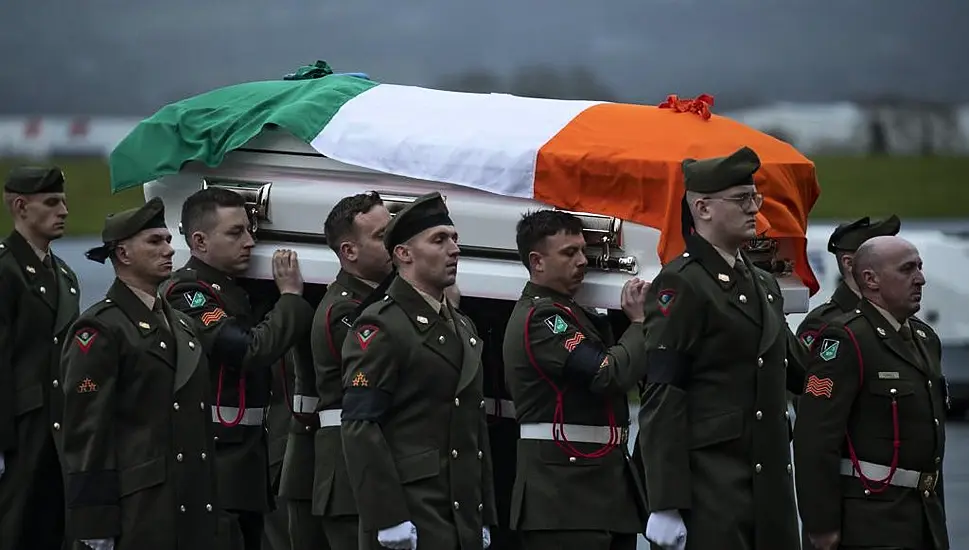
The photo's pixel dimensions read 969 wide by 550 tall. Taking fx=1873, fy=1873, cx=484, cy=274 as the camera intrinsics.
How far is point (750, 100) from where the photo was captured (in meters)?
25.2

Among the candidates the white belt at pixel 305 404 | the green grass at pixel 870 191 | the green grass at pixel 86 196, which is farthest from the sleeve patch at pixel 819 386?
the green grass at pixel 870 191

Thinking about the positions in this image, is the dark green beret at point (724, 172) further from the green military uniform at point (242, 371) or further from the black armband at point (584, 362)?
the green military uniform at point (242, 371)

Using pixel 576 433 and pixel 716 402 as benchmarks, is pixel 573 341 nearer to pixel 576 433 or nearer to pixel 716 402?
pixel 576 433

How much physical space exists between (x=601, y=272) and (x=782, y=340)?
770mm

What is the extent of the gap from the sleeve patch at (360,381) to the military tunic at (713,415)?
0.79m

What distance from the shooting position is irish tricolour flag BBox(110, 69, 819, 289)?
587 centimetres

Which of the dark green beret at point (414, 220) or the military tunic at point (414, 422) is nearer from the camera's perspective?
the military tunic at point (414, 422)

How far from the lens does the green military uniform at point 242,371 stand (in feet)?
20.1

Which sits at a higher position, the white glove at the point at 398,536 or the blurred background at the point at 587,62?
the white glove at the point at 398,536

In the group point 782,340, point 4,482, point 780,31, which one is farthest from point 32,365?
point 780,31

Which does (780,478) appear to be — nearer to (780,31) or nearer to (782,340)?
(782,340)

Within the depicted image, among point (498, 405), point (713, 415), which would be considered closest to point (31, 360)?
point (498, 405)

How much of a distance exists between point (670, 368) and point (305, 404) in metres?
1.51

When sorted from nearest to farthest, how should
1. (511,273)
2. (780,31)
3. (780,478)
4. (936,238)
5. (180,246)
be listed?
1. (780,478)
2. (511,273)
3. (180,246)
4. (936,238)
5. (780,31)
